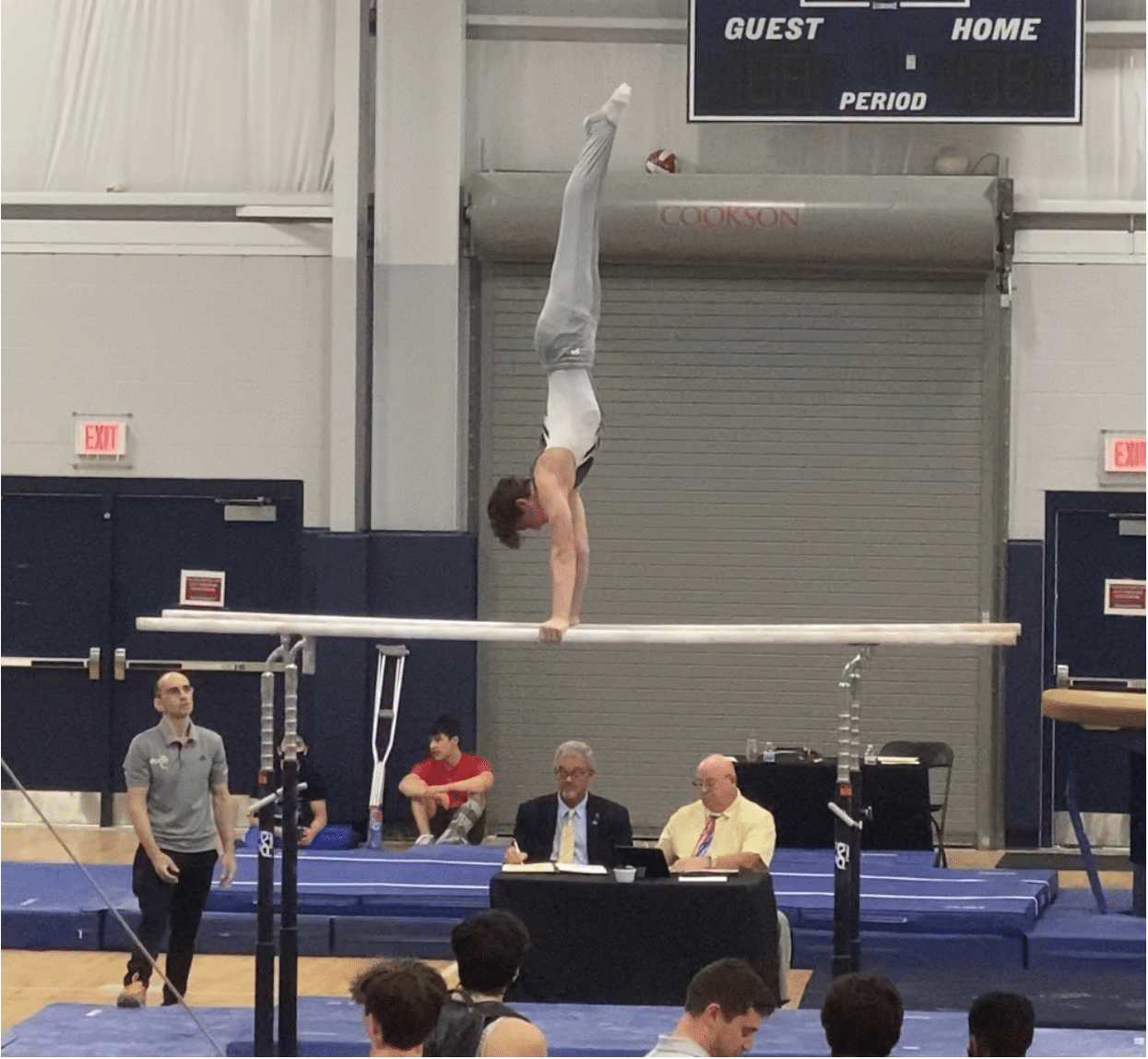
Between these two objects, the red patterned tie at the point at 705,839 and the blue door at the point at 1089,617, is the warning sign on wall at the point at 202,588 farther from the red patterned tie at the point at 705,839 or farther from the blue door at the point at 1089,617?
the blue door at the point at 1089,617

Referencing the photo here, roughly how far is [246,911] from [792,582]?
4173 mm

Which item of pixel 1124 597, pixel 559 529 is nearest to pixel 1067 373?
pixel 1124 597

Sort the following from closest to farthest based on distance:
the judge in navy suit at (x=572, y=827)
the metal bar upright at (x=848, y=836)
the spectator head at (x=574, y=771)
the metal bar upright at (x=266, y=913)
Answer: the metal bar upright at (x=848, y=836), the metal bar upright at (x=266, y=913), the spectator head at (x=574, y=771), the judge in navy suit at (x=572, y=827)

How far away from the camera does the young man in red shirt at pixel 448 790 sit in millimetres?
10367

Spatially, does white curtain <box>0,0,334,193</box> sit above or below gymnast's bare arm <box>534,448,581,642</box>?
above

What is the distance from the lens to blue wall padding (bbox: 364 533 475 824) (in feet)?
36.9

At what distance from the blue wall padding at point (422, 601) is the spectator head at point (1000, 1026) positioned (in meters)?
7.61

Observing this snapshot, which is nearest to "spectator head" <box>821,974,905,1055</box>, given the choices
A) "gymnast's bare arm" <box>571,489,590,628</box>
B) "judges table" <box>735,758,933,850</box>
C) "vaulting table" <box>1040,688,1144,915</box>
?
"gymnast's bare arm" <box>571,489,590,628</box>

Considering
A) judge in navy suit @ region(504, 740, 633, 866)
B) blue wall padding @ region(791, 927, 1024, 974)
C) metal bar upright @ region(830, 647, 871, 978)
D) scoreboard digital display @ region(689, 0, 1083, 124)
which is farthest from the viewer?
scoreboard digital display @ region(689, 0, 1083, 124)

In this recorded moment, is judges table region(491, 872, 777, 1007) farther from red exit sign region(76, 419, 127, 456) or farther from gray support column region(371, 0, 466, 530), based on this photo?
red exit sign region(76, 419, 127, 456)

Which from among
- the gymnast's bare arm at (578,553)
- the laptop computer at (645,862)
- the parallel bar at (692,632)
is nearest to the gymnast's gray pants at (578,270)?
the gymnast's bare arm at (578,553)

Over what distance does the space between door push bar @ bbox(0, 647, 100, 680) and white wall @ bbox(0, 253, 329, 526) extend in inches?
46.6

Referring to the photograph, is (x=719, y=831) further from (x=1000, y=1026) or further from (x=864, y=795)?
(x=1000, y=1026)

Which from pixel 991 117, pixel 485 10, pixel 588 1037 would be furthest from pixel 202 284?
pixel 588 1037
